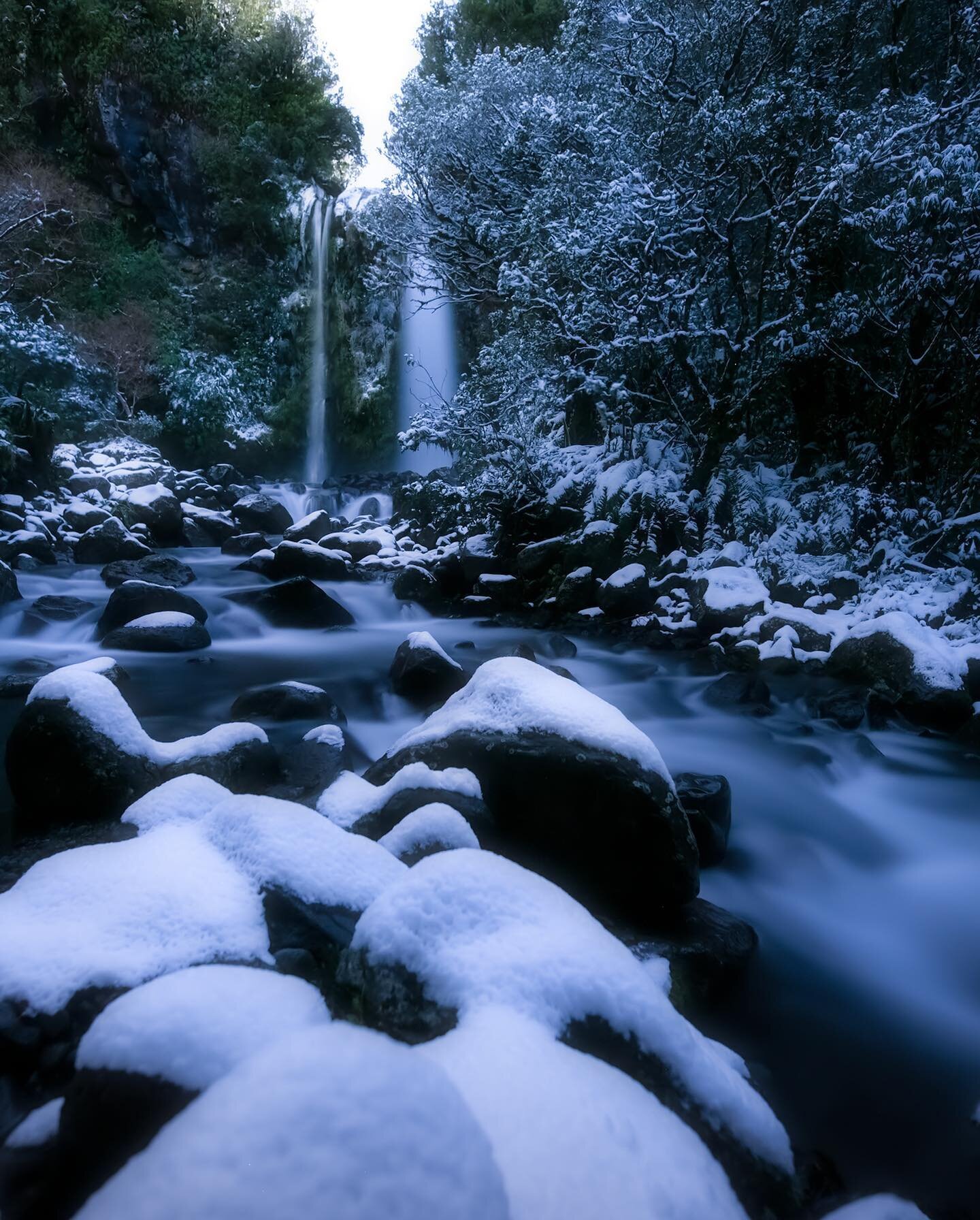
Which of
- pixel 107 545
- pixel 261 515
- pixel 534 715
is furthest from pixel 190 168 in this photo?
pixel 534 715

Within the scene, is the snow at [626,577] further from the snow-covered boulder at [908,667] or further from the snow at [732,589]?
the snow-covered boulder at [908,667]

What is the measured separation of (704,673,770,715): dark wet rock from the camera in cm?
566

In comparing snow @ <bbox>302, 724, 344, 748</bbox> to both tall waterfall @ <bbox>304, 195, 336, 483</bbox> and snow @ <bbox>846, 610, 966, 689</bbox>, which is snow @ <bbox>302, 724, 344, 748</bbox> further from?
tall waterfall @ <bbox>304, 195, 336, 483</bbox>

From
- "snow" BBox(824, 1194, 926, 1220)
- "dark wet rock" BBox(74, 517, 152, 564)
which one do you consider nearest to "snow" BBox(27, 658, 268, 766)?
"snow" BBox(824, 1194, 926, 1220)

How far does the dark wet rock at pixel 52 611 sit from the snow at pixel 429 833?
609 cm

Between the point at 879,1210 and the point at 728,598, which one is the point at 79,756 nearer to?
the point at 879,1210

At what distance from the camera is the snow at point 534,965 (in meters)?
1.53

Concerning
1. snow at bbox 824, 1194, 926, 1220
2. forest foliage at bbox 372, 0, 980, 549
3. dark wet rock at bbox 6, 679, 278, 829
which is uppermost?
forest foliage at bbox 372, 0, 980, 549

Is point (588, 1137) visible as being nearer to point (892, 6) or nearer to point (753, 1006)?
point (753, 1006)

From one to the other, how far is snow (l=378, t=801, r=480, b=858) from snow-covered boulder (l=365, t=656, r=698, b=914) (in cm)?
35

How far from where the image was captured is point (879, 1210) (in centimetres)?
148

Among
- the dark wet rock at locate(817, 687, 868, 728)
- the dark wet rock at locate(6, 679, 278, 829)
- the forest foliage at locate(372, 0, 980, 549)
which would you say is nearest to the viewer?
the dark wet rock at locate(6, 679, 278, 829)

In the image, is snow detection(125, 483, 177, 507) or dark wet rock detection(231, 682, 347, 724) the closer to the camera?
dark wet rock detection(231, 682, 347, 724)

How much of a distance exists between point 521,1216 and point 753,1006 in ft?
5.49
